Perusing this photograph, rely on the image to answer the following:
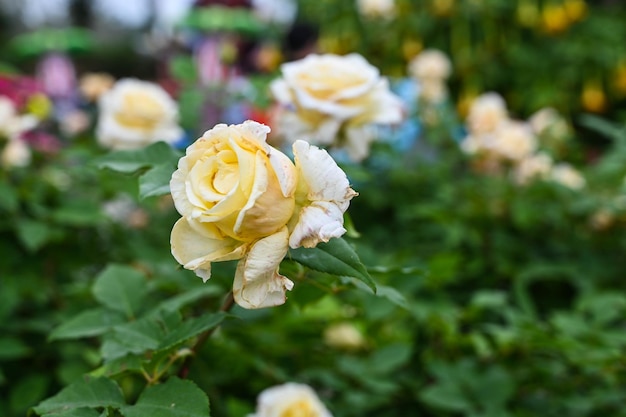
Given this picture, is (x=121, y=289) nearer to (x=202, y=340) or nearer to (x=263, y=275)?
(x=202, y=340)

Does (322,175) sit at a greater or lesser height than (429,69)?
greater

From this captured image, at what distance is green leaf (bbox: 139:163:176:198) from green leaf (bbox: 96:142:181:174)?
0.17 feet

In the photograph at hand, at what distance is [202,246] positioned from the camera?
533 millimetres

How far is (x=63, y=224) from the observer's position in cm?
128

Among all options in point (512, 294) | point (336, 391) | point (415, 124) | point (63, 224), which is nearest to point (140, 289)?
point (336, 391)

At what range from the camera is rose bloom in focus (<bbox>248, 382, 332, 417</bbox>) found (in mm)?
849

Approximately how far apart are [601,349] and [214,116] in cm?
129

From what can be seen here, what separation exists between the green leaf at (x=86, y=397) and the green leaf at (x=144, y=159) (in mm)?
205

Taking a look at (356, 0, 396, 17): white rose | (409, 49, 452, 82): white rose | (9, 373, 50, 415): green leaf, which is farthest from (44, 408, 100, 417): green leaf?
(356, 0, 396, 17): white rose

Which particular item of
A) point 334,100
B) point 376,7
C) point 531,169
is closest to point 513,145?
point 531,169

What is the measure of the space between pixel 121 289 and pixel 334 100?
1.20 feet

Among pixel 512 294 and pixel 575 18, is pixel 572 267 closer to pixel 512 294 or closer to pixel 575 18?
pixel 512 294

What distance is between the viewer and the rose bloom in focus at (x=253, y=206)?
0.51m

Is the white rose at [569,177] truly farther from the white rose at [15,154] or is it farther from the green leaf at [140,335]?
the green leaf at [140,335]
